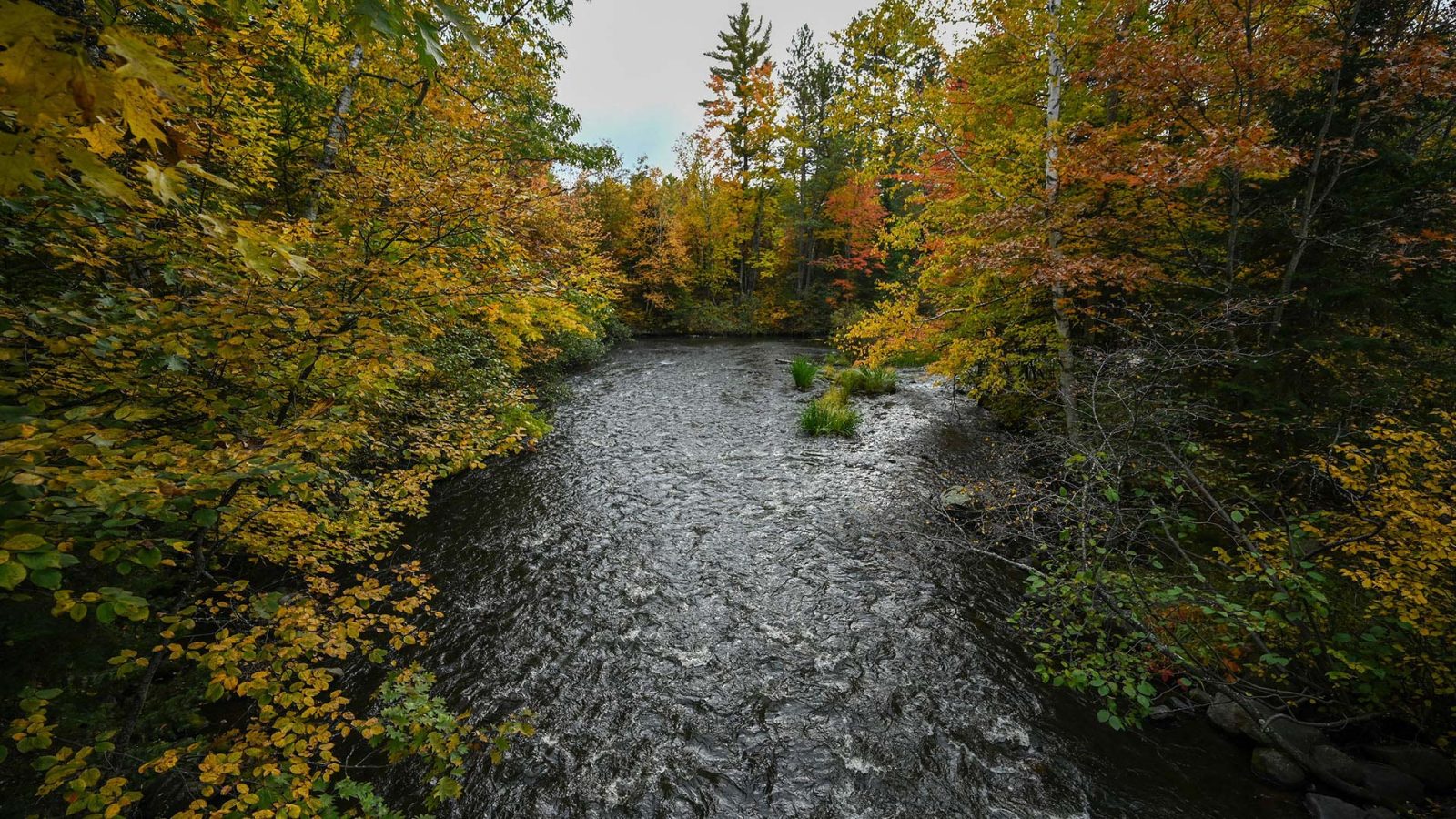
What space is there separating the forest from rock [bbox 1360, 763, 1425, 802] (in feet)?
0.14

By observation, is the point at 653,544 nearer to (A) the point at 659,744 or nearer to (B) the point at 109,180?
(A) the point at 659,744

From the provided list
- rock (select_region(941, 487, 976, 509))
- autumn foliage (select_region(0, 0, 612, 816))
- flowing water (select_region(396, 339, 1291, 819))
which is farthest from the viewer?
rock (select_region(941, 487, 976, 509))

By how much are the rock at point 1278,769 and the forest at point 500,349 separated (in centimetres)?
11

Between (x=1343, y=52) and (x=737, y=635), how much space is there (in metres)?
9.14

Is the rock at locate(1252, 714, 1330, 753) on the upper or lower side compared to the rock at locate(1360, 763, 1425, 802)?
lower

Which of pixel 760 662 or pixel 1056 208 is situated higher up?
pixel 1056 208

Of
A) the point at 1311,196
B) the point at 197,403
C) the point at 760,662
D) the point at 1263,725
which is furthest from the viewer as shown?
the point at 1311,196

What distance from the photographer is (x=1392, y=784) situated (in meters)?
3.60

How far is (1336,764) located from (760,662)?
459cm

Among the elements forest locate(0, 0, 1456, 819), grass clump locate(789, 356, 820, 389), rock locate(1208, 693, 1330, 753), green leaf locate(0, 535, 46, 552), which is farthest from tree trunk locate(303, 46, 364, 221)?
grass clump locate(789, 356, 820, 389)

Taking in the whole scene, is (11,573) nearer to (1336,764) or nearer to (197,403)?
(197,403)

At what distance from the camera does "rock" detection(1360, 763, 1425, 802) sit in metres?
3.55

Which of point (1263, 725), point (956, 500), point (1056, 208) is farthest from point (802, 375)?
point (1263, 725)

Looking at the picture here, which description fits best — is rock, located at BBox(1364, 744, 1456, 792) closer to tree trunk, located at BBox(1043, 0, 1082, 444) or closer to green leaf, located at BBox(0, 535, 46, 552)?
tree trunk, located at BBox(1043, 0, 1082, 444)
